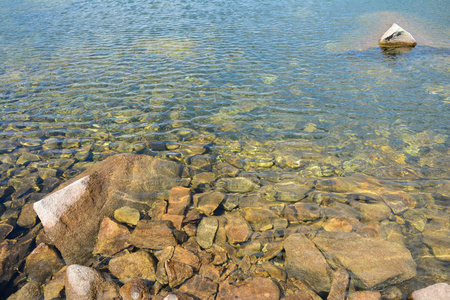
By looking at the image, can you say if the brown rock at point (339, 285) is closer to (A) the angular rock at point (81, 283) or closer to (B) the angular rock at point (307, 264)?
(B) the angular rock at point (307, 264)

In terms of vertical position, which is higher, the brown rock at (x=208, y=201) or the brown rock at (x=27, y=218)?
the brown rock at (x=208, y=201)

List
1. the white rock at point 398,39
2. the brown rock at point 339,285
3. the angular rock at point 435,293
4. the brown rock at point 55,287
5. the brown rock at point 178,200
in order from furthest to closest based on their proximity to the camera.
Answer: the white rock at point 398,39, the brown rock at point 178,200, the brown rock at point 55,287, the brown rock at point 339,285, the angular rock at point 435,293

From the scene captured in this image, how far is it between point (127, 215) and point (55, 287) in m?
1.75

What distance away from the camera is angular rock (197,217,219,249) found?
17.3 ft

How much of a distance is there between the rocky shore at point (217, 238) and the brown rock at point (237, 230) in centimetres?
2

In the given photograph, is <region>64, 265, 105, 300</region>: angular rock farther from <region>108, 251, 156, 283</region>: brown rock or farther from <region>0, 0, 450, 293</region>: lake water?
<region>0, 0, 450, 293</region>: lake water

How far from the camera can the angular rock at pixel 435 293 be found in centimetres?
371

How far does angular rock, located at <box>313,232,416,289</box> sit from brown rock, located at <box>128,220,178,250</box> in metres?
2.82

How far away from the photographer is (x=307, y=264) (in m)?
→ 4.67

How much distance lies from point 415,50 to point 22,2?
38545 mm

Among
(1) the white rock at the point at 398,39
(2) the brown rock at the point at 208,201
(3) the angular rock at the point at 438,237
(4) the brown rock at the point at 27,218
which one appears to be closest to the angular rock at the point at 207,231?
(2) the brown rock at the point at 208,201

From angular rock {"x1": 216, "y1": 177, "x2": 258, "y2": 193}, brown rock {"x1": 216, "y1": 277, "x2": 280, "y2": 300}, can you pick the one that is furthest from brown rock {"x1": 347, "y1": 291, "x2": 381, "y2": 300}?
angular rock {"x1": 216, "y1": 177, "x2": 258, "y2": 193}

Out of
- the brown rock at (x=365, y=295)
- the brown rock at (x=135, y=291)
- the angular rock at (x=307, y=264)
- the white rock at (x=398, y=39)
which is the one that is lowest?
the brown rock at (x=135, y=291)

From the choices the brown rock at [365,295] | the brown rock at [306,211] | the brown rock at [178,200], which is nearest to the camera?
the brown rock at [365,295]
